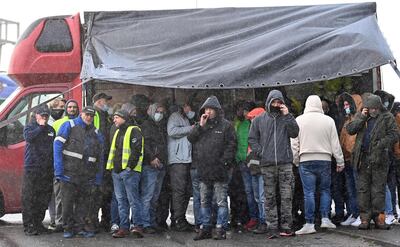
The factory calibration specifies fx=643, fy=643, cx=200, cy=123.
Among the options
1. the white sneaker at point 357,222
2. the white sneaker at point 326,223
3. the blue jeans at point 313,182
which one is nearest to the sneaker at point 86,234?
the blue jeans at point 313,182

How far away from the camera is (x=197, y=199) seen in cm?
912

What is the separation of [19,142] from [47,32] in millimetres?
1783

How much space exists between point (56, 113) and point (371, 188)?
4.62m

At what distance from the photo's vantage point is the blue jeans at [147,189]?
9.04 meters

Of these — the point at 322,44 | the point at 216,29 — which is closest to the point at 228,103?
the point at 216,29

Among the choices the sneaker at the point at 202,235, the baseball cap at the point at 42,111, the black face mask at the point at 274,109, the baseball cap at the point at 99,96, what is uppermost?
the baseball cap at the point at 99,96

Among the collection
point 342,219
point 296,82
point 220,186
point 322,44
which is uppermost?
point 322,44

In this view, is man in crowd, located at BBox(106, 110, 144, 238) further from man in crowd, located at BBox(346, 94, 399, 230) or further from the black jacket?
man in crowd, located at BBox(346, 94, 399, 230)

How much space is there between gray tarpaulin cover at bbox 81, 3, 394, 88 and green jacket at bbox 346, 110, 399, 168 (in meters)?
0.73

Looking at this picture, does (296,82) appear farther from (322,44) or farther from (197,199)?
(197,199)

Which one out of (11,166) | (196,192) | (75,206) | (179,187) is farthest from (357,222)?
(11,166)

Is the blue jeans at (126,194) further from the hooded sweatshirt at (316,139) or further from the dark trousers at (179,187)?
the hooded sweatshirt at (316,139)

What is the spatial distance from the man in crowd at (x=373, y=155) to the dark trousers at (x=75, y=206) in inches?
148

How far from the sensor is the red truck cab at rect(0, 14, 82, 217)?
32.2ft
